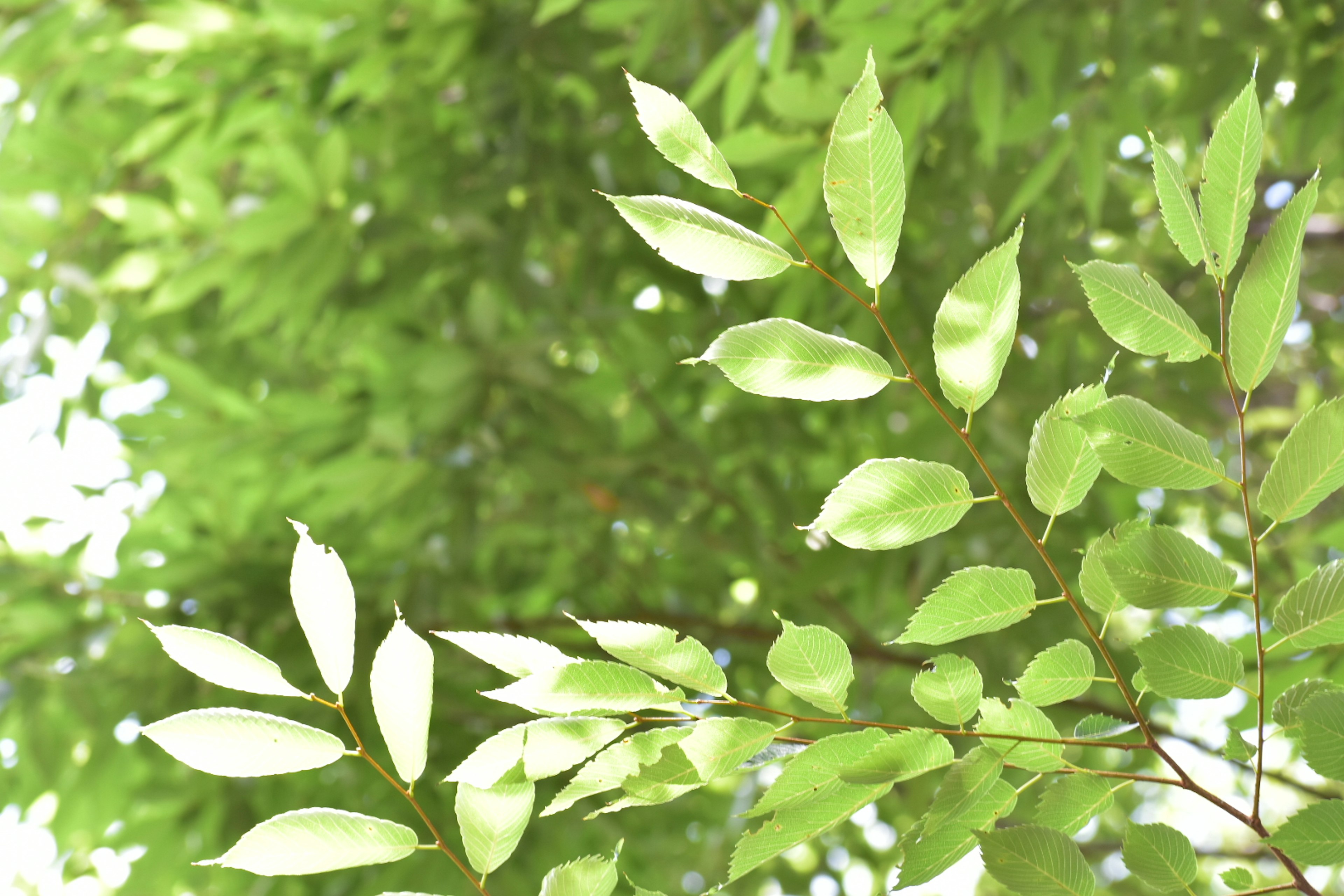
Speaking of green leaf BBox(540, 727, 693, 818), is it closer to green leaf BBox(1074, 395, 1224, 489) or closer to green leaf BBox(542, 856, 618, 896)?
green leaf BBox(542, 856, 618, 896)

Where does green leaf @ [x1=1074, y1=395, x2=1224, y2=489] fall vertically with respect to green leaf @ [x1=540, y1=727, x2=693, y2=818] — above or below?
above

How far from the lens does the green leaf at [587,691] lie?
0.91 ft

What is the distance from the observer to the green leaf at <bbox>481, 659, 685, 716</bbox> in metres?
0.28

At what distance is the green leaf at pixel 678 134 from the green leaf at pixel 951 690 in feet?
0.48

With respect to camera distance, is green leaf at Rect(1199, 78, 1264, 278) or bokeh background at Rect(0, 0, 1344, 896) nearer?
green leaf at Rect(1199, 78, 1264, 278)

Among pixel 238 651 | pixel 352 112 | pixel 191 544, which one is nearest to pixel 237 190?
pixel 352 112

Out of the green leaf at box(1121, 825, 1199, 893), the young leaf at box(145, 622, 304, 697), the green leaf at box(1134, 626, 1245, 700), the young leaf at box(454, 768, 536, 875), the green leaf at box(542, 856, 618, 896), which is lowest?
the green leaf at box(542, 856, 618, 896)

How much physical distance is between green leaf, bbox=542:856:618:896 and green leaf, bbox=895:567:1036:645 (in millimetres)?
105

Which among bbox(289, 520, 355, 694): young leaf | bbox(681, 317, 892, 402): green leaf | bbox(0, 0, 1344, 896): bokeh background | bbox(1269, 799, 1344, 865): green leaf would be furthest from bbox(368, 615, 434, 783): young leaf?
bbox(0, 0, 1344, 896): bokeh background

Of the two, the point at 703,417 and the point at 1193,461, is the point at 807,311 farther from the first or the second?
→ the point at 1193,461

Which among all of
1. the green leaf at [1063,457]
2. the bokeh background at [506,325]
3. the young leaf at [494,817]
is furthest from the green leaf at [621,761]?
the bokeh background at [506,325]

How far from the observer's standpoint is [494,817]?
0.30 metres

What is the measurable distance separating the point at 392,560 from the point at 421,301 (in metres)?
0.32

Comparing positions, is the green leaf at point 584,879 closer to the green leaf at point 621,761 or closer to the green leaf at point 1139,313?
the green leaf at point 621,761
